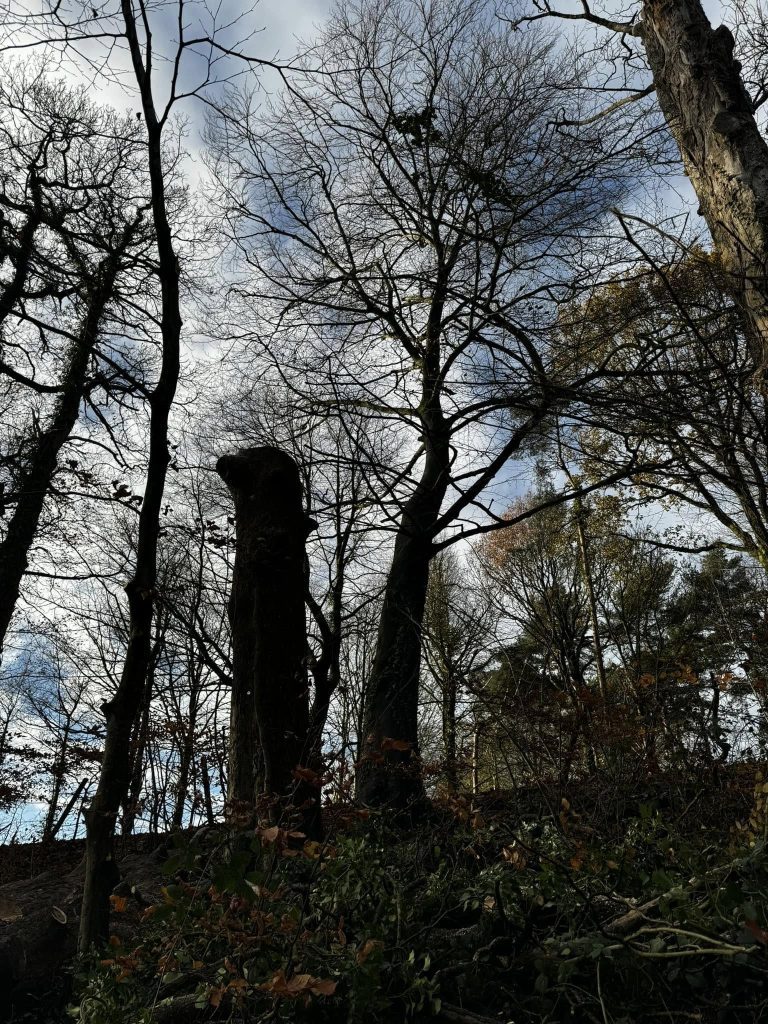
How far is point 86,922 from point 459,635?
2813 millimetres

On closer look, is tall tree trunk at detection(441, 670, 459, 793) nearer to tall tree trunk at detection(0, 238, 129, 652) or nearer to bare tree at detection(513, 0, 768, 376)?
bare tree at detection(513, 0, 768, 376)

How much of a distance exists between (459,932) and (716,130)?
14.6 ft

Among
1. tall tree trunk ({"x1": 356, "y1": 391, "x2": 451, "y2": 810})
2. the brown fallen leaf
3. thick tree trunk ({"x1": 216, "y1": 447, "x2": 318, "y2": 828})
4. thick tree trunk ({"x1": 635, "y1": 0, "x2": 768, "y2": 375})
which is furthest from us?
tall tree trunk ({"x1": 356, "y1": 391, "x2": 451, "y2": 810})

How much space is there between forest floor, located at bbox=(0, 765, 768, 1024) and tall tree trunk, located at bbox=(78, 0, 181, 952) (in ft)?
1.58

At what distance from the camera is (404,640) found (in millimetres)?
7125

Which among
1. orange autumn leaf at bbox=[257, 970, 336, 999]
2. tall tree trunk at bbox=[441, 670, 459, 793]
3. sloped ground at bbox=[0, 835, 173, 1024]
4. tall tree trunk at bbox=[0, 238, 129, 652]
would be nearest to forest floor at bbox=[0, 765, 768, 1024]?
orange autumn leaf at bbox=[257, 970, 336, 999]

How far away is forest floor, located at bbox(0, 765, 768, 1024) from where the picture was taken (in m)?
1.88

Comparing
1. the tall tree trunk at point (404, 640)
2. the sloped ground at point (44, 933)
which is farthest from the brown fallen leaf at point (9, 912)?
the tall tree trunk at point (404, 640)

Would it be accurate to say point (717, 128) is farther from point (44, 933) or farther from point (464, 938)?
point (44, 933)

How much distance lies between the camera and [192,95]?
177 inches

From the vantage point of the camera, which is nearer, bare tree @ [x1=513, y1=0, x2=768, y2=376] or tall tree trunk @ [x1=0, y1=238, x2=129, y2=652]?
bare tree @ [x1=513, y1=0, x2=768, y2=376]

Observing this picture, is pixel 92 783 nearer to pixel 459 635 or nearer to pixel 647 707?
pixel 459 635

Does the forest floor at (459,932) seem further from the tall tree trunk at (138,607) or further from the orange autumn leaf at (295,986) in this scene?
the tall tree trunk at (138,607)

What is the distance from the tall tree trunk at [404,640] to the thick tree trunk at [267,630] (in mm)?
1490
